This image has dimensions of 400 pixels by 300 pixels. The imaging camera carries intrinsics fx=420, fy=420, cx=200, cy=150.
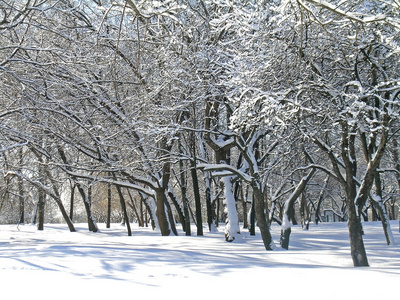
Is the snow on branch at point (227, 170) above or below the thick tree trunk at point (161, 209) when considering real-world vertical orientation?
above

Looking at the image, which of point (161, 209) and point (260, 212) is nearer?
point (260, 212)

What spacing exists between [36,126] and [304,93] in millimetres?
6658

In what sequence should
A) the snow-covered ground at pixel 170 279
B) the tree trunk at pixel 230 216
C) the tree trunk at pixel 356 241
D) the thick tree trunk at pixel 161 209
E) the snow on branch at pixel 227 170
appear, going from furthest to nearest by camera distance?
the thick tree trunk at pixel 161 209 → the tree trunk at pixel 230 216 → the snow on branch at pixel 227 170 → the tree trunk at pixel 356 241 → the snow-covered ground at pixel 170 279

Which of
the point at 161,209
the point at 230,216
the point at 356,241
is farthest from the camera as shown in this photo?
the point at 161,209

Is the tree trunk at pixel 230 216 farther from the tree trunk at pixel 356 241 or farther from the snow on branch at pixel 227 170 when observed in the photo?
the tree trunk at pixel 356 241

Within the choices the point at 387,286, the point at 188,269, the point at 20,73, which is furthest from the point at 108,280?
the point at 20,73

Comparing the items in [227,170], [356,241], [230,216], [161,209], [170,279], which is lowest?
[170,279]

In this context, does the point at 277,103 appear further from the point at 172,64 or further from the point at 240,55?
the point at 172,64

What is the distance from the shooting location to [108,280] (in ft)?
19.8

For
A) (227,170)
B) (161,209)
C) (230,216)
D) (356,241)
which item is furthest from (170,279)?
(161,209)

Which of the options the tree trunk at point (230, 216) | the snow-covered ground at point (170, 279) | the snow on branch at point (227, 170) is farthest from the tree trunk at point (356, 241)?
the tree trunk at point (230, 216)

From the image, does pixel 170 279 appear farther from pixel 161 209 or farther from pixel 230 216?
pixel 161 209

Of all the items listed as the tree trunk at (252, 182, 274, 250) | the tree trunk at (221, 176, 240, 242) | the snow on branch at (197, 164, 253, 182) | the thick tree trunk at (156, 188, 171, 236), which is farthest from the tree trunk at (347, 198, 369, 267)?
the thick tree trunk at (156, 188, 171, 236)

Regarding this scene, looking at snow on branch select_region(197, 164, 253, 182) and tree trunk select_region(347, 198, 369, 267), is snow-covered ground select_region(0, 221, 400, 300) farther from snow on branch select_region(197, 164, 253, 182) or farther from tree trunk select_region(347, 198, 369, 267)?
snow on branch select_region(197, 164, 253, 182)
